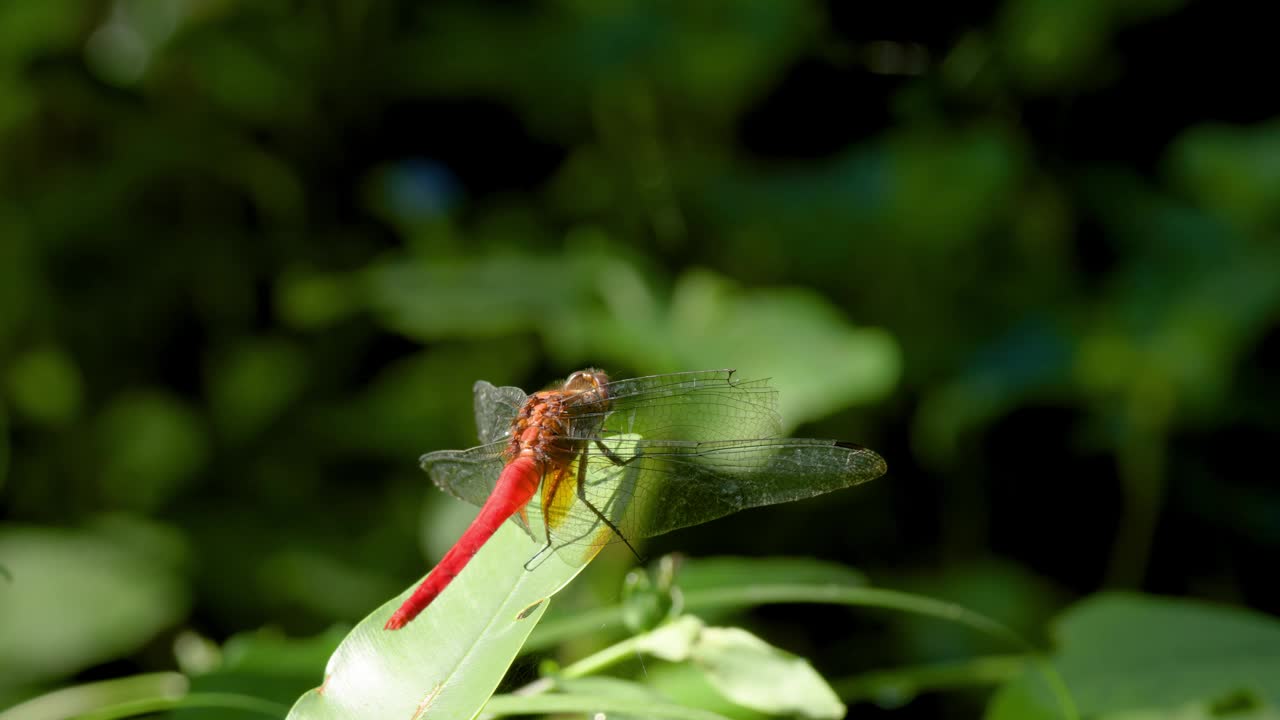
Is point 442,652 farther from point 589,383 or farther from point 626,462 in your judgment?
point 589,383

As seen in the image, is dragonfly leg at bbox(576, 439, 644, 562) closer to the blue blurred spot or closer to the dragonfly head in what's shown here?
the dragonfly head

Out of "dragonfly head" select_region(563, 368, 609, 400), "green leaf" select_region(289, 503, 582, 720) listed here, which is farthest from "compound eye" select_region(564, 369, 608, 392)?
"green leaf" select_region(289, 503, 582, 720)

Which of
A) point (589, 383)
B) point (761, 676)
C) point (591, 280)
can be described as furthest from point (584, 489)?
point (591, 280)

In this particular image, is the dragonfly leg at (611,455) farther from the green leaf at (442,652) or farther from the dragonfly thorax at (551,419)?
the green leaf at (442,652)

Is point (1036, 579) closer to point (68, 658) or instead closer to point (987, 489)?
point (987, 489)

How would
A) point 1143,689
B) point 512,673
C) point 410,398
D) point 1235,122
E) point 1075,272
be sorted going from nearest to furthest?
point 512,673 → point 1143,689 → point 410,398 → point 1075,272 → point 1235,122

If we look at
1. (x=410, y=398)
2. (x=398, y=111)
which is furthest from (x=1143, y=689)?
(x=398, y=111)
